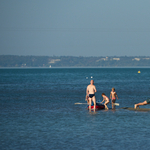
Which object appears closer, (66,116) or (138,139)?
(138,139)

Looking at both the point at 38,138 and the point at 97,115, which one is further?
the point at 97,115

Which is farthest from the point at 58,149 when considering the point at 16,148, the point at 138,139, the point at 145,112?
the point at 145,112

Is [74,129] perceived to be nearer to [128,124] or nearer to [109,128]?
[109,128]

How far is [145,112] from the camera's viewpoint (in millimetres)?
26688

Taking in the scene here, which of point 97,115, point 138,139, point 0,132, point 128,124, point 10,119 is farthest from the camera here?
point 97,115

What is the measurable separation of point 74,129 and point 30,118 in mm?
5712

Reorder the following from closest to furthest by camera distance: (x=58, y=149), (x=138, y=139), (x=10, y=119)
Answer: (x=58, y=149) → (x=138, y=139) → (x=10, y=119)

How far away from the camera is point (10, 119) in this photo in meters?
23.8

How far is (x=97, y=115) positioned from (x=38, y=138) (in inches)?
357

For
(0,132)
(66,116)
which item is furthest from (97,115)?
(0,132)

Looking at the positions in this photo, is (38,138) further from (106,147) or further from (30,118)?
(30,118)

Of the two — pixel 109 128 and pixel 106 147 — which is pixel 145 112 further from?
pixel 106 147

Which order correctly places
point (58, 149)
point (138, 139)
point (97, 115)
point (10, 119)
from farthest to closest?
point (97, 115)
point (10, 119)
point (138, 139)
point (58, 149)

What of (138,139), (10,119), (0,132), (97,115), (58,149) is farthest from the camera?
(97,115)
